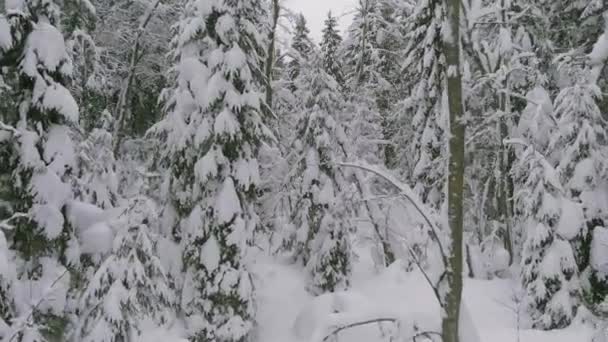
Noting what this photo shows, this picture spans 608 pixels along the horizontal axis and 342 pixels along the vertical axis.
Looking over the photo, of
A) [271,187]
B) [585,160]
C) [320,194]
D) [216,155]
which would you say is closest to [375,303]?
[320,194]

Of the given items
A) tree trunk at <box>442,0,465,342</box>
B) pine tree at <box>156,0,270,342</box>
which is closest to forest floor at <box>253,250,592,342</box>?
pine tree at <box>156,0,270,342</box>

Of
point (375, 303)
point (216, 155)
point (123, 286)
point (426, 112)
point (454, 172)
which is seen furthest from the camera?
point (426, 112)

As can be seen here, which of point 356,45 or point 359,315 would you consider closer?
point 359,315

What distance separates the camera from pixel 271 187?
20547 millimetres

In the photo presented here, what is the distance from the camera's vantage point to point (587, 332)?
11547mm

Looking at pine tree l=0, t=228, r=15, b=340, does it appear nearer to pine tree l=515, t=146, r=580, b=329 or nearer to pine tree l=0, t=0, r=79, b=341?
pine tree l=0, t=0, r=79, b=341

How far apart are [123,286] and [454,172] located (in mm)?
6758

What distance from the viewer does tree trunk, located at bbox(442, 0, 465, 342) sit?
4281 mm

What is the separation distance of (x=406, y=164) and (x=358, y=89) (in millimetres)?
4748

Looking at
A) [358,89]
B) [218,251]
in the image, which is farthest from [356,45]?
[218,251]

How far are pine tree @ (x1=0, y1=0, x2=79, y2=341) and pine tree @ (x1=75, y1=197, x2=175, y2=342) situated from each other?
490 mm

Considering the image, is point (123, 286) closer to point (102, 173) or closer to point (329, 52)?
point (102, 173)

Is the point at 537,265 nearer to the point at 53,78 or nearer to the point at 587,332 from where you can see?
the point at 587,332

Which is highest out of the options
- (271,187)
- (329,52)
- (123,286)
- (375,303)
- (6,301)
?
(329,52)
